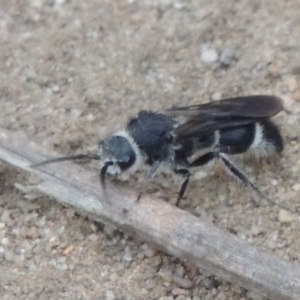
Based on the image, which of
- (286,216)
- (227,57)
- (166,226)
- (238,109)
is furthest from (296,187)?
(227,57)

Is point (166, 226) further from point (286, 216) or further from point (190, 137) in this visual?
point (286, 216)

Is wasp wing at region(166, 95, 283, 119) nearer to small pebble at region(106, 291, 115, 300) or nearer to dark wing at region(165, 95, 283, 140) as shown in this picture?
dark wing at region(165, 95, 283, 140)

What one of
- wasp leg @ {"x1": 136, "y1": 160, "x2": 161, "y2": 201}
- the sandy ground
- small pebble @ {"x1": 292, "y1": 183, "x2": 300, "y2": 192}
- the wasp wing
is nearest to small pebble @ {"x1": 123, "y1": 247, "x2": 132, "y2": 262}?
the sandy ground

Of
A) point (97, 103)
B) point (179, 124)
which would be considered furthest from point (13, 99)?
point (179, 124)

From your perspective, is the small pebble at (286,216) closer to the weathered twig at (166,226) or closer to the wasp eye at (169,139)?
the weathered twig at (166,226)

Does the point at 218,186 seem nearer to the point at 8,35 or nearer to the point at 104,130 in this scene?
the point at 104,130

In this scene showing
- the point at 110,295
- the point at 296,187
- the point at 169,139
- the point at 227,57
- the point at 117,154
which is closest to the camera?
the point at 110,295

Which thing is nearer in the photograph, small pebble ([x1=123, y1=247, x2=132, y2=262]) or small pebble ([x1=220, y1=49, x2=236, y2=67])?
small pebble ([x1=123, y1=247, x2=132, y2=262])
